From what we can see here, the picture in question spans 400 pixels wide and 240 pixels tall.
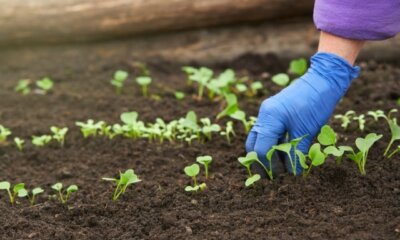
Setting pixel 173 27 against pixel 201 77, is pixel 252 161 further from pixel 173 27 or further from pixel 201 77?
pixel 173 27

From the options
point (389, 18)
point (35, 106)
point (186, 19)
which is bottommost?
point (35, 106)

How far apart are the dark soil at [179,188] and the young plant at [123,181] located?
0.03 metres

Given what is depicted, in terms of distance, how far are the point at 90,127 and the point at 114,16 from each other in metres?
1.24

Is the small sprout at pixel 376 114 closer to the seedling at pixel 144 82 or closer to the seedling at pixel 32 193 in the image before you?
the seedling at pixel 144 82

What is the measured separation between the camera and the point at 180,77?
13.2 feet

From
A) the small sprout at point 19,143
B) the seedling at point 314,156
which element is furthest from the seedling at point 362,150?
the small sprout at point 19,143

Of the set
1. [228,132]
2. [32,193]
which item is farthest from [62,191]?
[228,132]

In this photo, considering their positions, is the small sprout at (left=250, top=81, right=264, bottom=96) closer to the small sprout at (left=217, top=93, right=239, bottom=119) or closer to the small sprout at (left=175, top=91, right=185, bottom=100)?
the small sprout at (left=217, top=93, right=239, bottom=119)

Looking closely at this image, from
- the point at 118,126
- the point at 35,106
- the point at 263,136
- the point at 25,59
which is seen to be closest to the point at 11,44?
the point at 25,59

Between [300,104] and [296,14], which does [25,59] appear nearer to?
[296,14]

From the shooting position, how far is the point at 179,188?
259 cm

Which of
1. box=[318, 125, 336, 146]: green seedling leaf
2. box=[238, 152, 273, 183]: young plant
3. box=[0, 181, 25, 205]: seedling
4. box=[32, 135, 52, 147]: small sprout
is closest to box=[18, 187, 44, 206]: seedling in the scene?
box=[0, 181, 25, 205]: seedling

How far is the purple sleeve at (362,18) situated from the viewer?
2.42m

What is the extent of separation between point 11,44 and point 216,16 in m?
1.33
